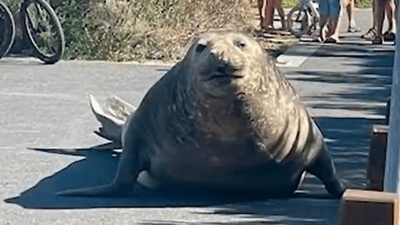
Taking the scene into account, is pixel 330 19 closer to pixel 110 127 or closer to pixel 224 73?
pixel 110 127

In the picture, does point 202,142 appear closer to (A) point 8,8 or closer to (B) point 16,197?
(B) point 16,197

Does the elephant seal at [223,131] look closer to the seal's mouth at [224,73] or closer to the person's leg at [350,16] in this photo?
the seal's mouth at [224,73]

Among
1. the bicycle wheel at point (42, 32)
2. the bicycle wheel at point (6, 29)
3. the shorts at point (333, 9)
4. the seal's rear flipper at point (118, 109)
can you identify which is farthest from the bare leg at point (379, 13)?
the seal's rear flipper at point (118, 109)

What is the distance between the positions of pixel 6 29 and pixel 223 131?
893cm

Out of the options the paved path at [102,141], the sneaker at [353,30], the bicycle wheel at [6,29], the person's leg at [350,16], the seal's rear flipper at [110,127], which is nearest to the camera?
the paved path at [102,141]

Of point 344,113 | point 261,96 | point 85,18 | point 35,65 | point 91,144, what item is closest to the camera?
point 261,96

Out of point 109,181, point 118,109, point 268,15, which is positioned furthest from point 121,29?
point 109,181

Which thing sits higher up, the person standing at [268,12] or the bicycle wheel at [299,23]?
the person standing at [268,12]

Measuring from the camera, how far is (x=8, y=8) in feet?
53.6

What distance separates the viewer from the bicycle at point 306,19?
22.0 m

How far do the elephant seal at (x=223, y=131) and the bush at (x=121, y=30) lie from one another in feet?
29.6

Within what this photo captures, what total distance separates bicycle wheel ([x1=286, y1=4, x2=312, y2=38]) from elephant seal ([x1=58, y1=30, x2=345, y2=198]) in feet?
45.1

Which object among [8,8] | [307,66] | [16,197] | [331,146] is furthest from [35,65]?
[16,197]

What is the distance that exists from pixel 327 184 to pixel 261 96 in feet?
3.31
